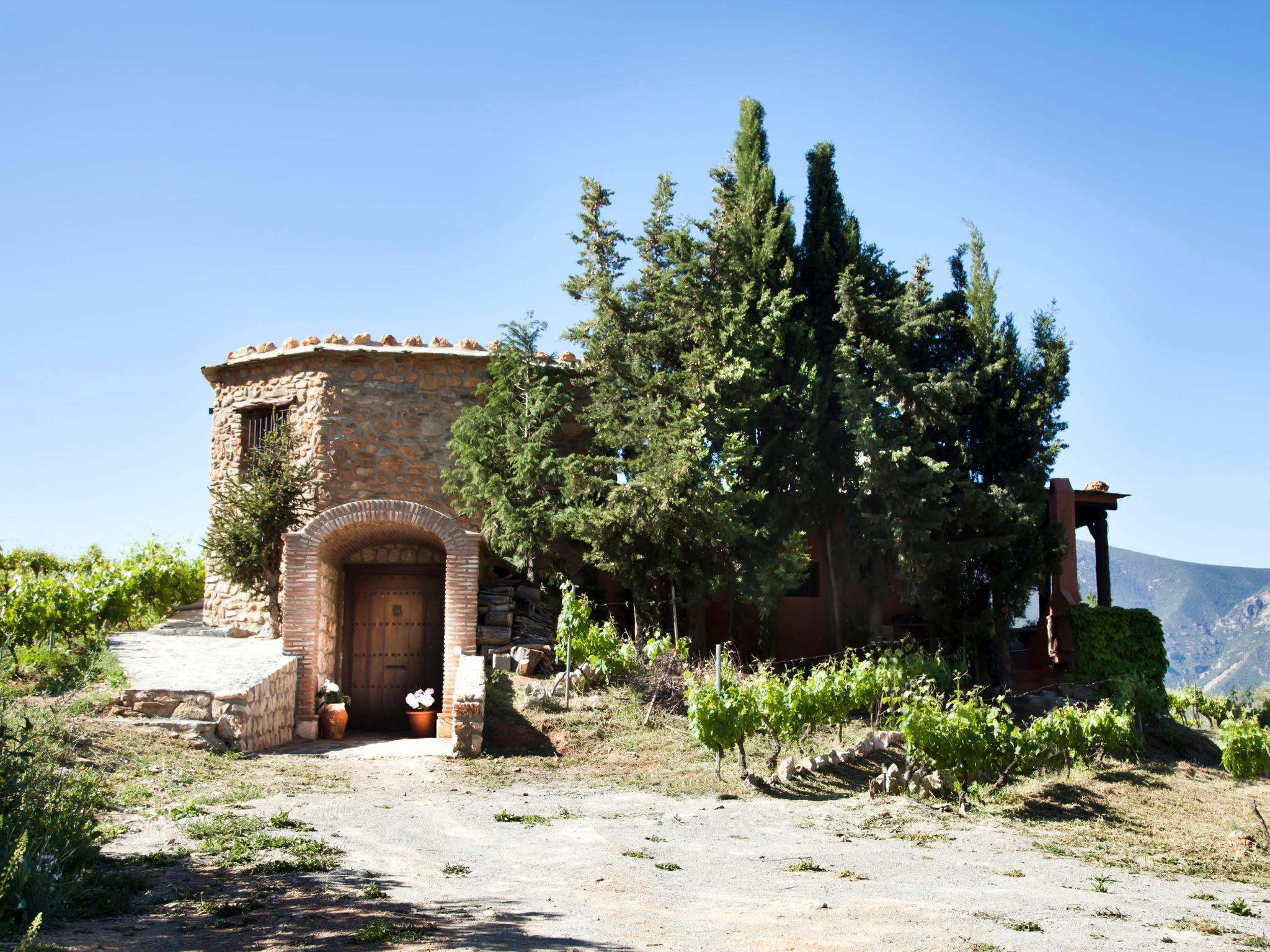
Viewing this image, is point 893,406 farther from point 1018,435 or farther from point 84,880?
point 84,880

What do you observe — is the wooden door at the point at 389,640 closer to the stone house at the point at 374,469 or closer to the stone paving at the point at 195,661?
the stone house at the point at 374,469

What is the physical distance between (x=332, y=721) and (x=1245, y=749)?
37.7 ft

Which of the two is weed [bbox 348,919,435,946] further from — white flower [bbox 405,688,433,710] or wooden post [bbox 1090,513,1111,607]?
wooden post [bbox 1090,513,1111,607]

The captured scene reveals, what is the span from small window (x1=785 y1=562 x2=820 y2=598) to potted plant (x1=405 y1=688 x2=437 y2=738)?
6343 millimetres

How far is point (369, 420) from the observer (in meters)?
15.4

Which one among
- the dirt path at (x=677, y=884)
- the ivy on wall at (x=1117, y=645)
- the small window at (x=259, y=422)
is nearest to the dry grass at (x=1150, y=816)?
the dirt path at (x=677, y=884)

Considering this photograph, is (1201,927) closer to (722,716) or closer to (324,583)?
(722,716)

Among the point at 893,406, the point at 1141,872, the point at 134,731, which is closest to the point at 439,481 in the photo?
the point at 134,731

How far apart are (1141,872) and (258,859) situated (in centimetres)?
671

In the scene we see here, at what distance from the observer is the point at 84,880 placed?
5.65 m

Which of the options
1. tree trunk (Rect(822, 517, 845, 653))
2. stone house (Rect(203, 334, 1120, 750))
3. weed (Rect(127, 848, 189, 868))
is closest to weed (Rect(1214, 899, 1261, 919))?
weed (Rect(127, 848, 189, 868))

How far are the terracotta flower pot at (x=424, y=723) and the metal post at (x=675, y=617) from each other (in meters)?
3.49

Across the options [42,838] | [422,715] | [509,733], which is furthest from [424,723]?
[42,838]

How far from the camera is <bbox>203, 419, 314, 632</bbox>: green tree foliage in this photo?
575 inches
